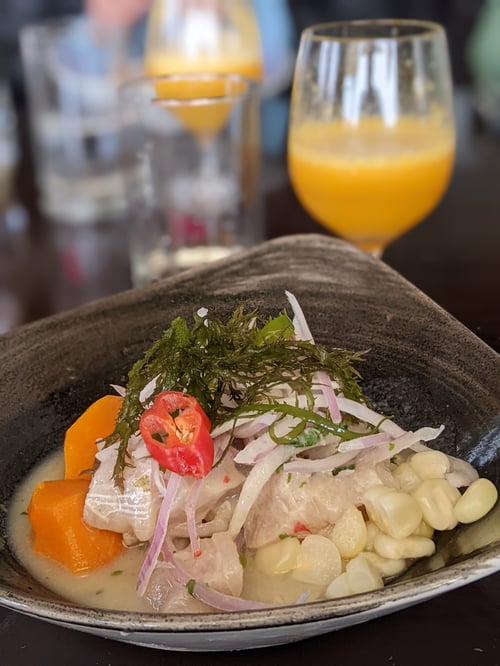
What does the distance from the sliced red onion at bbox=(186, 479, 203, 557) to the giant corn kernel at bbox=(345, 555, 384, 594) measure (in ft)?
0.78

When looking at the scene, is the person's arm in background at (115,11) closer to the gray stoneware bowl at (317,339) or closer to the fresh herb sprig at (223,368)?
the gray stoneware bowl at (317,339)

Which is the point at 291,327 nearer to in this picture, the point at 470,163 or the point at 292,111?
the point at 292,111

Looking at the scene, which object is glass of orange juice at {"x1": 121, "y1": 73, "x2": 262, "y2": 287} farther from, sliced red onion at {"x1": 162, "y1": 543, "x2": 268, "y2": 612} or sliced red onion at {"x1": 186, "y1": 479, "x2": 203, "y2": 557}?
sliced red onion at {"x1": 162, "y1": 543, "x2": 268, "y2": 612}

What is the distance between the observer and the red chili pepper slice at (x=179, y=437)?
1.29 metres

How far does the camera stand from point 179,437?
1.30 m

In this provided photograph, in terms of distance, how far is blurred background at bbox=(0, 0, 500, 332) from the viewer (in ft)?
8.70

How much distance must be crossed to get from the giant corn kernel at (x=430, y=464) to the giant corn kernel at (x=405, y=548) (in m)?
0.14

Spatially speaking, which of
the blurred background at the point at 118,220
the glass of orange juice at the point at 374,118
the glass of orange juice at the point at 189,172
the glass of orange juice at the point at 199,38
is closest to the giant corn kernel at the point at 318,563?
the blurred background at the point at 118,220

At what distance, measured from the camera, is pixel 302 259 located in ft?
6.25

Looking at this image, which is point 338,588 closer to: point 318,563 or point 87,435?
point 318,563

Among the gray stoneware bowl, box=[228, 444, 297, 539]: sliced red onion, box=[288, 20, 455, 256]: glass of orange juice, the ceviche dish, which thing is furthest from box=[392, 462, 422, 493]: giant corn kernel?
box=[288, 20, 455, 256]: glass of orange juice

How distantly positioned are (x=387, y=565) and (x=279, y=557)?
0.55ft

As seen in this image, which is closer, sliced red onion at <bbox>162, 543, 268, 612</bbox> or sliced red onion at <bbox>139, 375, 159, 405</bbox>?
sliced red onion at <bbox>162, 543, 268, 612</bbox>

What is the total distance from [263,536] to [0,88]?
2.85m
